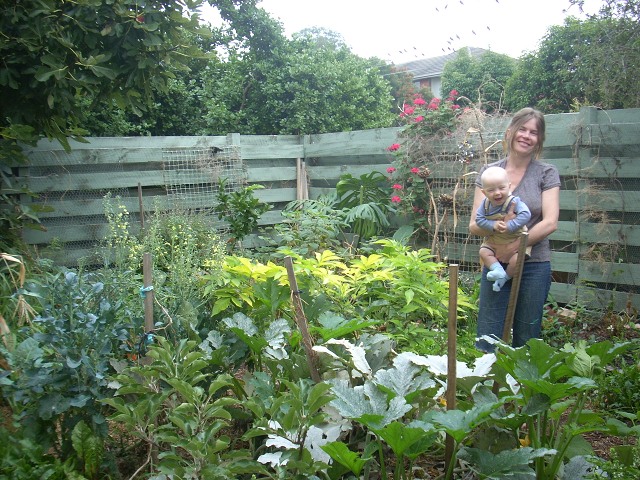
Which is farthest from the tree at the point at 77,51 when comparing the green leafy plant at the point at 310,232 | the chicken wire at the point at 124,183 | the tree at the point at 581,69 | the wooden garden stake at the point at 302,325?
the tree at the point at 581,69

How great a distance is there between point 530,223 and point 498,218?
→ 0.65 feet

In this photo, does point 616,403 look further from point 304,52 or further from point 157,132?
point 304,52

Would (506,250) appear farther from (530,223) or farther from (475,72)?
(475,72)

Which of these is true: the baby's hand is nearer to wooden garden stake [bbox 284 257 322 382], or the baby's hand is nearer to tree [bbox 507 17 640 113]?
wooden garden stake [bbox 284 257 322 382]

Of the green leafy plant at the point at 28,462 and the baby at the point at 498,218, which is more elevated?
the baby at the point at 498,218

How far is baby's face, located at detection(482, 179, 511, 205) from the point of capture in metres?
2.95

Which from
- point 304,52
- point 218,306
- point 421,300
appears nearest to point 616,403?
point 421,300

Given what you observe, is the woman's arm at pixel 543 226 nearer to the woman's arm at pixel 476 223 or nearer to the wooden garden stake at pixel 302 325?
the woman's arm at pixel 476 223

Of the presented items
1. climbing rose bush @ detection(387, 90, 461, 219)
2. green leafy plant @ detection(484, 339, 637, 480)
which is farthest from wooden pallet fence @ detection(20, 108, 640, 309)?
green leafy plant @ detection(484, 339, 637, 480)

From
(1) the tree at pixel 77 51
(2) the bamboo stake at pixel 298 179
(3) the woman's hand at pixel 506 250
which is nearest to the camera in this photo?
(3) the woman's hand at pixel 506 250

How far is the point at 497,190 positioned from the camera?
9.69ft

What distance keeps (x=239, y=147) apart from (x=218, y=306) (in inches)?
186

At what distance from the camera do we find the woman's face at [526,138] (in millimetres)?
3081

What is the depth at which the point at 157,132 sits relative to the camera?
9578 millimetres
